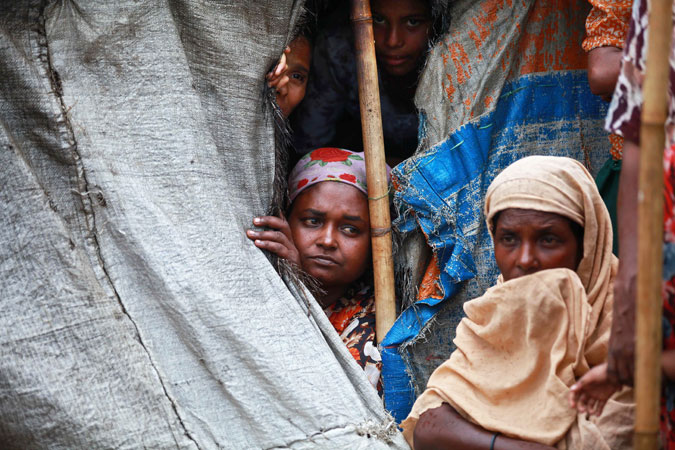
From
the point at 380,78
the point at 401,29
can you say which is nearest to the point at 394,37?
the point at 401,29

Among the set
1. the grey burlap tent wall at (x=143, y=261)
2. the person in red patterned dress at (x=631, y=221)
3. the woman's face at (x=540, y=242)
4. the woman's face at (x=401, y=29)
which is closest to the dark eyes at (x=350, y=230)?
the grey burlap tent wall at (x=143, y=261)

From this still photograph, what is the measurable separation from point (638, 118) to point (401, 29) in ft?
6.30

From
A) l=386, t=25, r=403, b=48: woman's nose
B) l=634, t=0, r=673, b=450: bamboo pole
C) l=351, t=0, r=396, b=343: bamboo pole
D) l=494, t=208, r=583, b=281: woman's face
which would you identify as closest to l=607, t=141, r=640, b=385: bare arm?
l=634, t=0, r=673, b=450: bamboo pole

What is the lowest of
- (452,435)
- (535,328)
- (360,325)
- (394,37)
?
(360,325)

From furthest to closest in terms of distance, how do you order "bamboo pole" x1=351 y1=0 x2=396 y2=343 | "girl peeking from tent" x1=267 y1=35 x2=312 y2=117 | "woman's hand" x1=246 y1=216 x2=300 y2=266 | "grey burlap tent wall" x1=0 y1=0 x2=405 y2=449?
"girl peeking from tent" x1=267 y1=35 x2=312 y2=117 < "bamboo pole" x1=351 y1=0 x2=396 y2=343 < "woman's hand" x1=246 y1=216 x2=300 y2=266 < "grey burlap tent wall" x1=0 y1=0 x2=405 y2=449

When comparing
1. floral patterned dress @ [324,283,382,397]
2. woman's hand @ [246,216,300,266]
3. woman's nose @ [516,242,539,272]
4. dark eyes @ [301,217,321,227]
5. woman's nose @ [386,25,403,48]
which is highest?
woman's nose @ [386,25,403,48]

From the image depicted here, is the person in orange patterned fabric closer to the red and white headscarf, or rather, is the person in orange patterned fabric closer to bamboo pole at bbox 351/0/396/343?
bamboo pole at bbox 351/0/396/343

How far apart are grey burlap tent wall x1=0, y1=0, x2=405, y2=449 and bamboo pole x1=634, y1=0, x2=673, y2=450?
1337 millimetres

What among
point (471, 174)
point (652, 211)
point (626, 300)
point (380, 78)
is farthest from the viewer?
point (380, 78)

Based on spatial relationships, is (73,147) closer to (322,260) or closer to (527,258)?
(322,260)

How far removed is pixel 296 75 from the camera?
336 centimetres

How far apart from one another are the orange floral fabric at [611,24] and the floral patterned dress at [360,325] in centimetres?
A: 139

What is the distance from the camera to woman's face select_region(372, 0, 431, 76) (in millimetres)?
3404

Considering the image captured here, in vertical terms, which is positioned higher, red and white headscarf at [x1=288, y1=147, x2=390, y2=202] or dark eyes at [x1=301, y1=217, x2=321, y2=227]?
red and white headscarf at [x1=288, y1=147, x2=390, y2=202]
